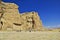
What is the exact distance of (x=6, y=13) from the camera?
44188 mm

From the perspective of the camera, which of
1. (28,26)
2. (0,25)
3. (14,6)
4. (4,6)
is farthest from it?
(28,26)

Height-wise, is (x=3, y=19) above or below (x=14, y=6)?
below

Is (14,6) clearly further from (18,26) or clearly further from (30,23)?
(30,23)

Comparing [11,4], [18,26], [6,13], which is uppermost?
[11,4]

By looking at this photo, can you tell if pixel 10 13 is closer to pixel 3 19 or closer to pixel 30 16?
pixel 3 19

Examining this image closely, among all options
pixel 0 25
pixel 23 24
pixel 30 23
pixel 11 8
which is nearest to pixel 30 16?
pixel 30 23

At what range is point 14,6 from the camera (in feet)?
154

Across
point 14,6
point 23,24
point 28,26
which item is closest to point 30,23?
point 28,26

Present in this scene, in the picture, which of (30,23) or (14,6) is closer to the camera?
(14,6)

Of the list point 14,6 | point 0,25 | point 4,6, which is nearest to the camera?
point 0,25

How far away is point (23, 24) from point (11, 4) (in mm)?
8508

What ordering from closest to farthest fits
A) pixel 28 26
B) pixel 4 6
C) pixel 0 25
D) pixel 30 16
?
pixel 0 25, pixel 4 6, pixel 28 26, pixel 30 16

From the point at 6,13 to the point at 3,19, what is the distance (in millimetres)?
2416

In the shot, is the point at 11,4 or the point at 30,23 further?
the point at 30,23
